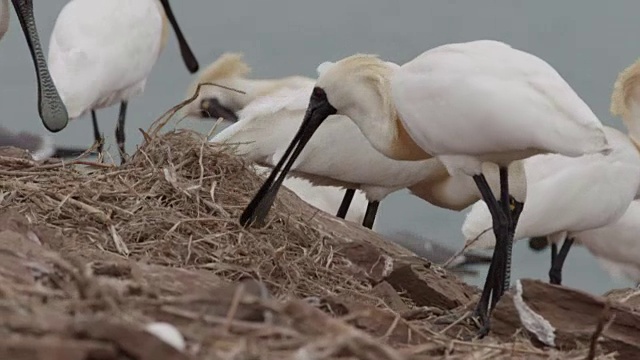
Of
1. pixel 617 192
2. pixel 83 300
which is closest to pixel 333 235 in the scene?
pixel 617 192

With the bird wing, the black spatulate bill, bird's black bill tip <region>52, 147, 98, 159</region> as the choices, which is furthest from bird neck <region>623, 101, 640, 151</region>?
bird's black bill tip <region>52, 147, 98, 159</region>

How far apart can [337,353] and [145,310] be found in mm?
476

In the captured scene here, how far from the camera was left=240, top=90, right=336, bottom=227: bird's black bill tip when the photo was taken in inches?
247

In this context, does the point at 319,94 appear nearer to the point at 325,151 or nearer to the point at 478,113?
the point at 478,113

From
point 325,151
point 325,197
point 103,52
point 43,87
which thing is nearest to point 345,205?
point 325,151

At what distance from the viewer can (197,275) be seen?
4406mm

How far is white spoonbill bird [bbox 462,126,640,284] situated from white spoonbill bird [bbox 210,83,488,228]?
14.6 inches

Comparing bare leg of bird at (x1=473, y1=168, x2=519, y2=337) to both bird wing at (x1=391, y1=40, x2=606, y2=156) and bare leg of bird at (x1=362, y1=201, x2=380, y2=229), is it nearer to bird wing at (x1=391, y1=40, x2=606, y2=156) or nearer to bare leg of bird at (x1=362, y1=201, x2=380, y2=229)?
bird wing at (x1=391, y1=40, x2=606, y2=156)

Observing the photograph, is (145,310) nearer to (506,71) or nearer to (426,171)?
(506,71)

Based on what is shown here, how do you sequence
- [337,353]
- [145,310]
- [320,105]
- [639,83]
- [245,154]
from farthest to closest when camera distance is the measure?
[639,83], [245,154], [320,105], [145,310], [337,353]

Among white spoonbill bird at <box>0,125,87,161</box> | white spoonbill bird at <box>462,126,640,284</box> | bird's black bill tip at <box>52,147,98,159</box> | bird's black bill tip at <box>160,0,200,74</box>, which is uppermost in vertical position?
white spoonbill bird at <box>462,126,640,284</box>

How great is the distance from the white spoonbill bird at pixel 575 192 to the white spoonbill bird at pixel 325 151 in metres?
0.37

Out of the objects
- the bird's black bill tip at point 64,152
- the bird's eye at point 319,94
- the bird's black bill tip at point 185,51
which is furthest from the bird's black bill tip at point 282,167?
the bird's black bill tip at point 185,51

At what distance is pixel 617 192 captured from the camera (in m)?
7.87
